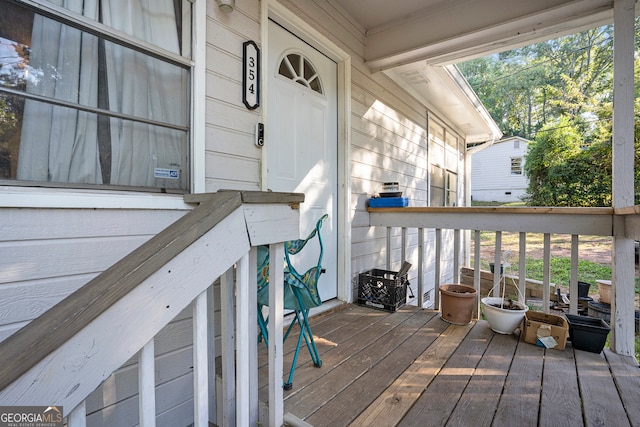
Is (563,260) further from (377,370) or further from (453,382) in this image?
(377,370)

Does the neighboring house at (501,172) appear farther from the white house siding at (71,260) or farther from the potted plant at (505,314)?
the white house siding at (71,260)

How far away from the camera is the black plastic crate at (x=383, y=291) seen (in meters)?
2.54

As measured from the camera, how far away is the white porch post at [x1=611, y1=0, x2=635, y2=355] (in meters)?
1.85

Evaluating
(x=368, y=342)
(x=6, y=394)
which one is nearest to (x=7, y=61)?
(x=6, y=394)

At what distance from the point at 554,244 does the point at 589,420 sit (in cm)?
1058

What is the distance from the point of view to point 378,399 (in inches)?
54.2

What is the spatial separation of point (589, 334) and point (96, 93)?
289 centimetres

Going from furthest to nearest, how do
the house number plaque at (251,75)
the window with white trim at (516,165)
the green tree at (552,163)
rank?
the window with white trim at (516,165) → the green tree at (552,163) → the house number plaque at (251,75)

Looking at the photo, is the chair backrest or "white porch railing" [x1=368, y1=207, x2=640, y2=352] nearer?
the chair backrest

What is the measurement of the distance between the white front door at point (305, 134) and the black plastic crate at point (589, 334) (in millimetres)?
1676

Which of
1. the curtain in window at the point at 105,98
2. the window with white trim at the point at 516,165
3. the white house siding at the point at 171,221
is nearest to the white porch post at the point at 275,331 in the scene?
the white house siding at the point at 171,221

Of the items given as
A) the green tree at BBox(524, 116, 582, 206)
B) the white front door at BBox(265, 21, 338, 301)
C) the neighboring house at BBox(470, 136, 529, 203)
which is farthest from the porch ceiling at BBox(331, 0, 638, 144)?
the neighboring house at BBox(470, 136, 529, 203)

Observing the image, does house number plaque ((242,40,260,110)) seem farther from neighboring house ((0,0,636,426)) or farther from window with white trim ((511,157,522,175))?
window with white trim ((511,157,522,175))

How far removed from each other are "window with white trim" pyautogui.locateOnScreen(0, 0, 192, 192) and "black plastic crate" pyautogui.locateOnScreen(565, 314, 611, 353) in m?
2.46
